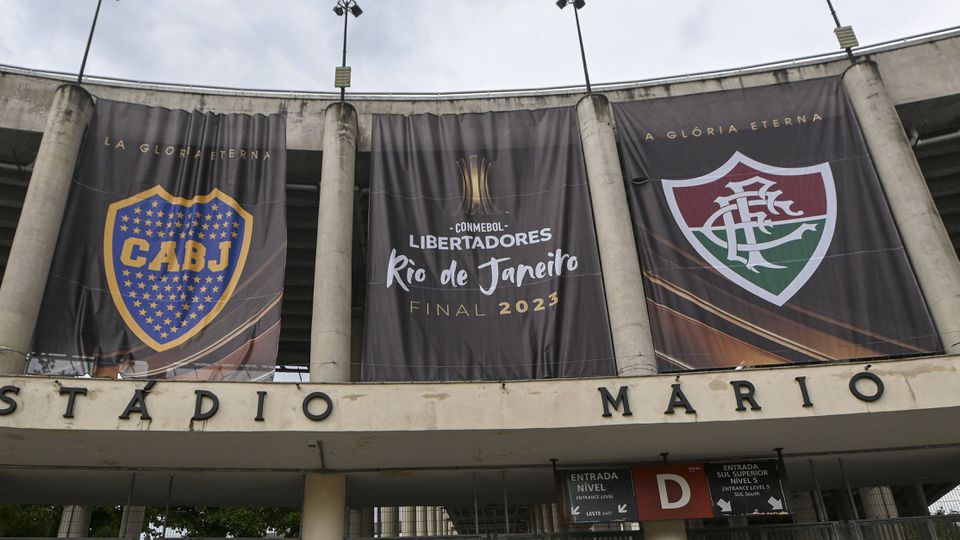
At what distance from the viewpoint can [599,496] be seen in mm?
14227

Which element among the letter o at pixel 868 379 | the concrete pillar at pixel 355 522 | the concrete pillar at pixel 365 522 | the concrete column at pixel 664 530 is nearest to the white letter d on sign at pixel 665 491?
the concrete column at pixel 664 530

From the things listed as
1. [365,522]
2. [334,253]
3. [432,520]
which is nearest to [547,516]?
[365,522]

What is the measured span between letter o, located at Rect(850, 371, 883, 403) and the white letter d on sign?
361 cm

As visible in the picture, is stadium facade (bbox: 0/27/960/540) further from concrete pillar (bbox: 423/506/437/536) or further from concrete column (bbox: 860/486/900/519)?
concrete pillar (bbox: 423/506/437/536)

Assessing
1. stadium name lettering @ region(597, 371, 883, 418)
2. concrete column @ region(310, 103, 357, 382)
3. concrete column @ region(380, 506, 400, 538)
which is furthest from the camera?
concrete column @ region(380, 506, 400, 538)

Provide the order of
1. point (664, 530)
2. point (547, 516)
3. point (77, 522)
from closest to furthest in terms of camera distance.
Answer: point (664, 530)
point (547, 516)
point (77, 522)

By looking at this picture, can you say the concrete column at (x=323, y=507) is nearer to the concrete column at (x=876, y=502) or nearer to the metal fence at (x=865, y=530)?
the metal fence at (x=865, y=530)

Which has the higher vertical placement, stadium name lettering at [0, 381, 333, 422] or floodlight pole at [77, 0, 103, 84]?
floodlight pole at [77, 0, 103, 84]

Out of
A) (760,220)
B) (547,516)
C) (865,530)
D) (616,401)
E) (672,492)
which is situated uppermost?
(760,220)

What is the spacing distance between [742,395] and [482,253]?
6260mm

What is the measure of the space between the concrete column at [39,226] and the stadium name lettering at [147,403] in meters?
1.24

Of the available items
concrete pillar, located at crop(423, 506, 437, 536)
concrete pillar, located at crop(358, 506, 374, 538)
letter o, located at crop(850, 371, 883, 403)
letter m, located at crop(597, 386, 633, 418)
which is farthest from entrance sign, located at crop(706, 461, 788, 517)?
concrete pillar, located at crop(423, 506, 437, 536)

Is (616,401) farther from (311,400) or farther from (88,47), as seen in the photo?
(88,47)

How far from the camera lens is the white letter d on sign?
1400 cm
